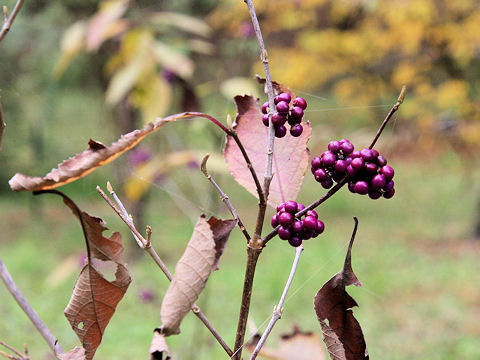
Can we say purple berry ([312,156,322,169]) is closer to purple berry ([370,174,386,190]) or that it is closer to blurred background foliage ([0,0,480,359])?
purple berry ([370,174,386,190])

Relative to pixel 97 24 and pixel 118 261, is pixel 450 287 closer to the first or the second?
pixel 97 24

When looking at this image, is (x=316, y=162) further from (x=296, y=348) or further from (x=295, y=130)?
(x=296, y=348)

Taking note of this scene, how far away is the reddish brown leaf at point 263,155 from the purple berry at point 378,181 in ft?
0.30

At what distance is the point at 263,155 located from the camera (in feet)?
1.39

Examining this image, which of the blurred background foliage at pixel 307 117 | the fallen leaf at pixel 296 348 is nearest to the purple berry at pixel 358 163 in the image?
the fallen leaf at pixel 296 348

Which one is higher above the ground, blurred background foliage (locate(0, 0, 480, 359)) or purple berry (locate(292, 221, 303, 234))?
blurred background foliage (locate(0, 0, 480, 359))

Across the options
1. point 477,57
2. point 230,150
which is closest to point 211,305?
point 477,57

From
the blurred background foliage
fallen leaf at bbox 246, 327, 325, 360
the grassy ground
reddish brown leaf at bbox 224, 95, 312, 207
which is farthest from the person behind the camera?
the grassy ground

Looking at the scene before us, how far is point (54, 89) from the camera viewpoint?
5.92 metres

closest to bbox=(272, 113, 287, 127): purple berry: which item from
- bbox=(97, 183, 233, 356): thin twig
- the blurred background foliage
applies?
bbox=(97, 183, 233, 356): thin twig

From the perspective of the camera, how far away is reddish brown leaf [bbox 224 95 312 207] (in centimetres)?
43

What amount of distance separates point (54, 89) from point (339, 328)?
5.98m

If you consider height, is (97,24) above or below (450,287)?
below

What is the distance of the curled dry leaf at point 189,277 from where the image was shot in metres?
0.28
